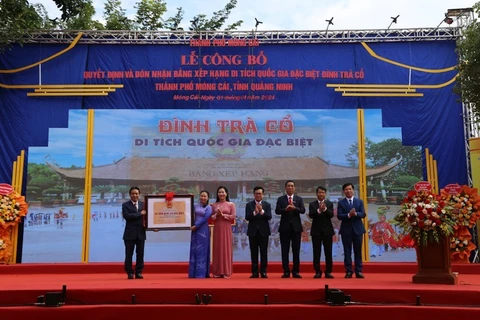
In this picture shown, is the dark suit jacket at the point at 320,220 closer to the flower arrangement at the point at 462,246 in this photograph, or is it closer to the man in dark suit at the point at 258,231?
the man in dark suit at the point at 258,231

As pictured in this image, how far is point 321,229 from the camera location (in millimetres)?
5094

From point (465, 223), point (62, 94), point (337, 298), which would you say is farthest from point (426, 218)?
point (62, 94)

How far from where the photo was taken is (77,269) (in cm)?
629

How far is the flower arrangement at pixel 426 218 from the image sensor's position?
3.99m

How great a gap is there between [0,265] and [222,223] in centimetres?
342

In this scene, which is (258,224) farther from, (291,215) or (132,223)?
(132,223)

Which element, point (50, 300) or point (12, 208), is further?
point (12, 208)

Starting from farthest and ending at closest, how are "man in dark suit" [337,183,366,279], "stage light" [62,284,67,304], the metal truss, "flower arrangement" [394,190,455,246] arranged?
the metal truss → "man in dark suit" [337,183,366,279] → "flower arrangement" [394,190,455,246] → "stage light" [62,284,67,304]

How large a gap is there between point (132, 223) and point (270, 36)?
13.5 feet

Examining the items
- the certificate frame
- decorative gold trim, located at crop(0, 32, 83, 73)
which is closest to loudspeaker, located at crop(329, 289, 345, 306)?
the certificate frame

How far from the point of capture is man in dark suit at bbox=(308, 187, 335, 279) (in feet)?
16.4

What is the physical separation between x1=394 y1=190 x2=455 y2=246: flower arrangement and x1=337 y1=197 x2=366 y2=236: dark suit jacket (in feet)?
2.56

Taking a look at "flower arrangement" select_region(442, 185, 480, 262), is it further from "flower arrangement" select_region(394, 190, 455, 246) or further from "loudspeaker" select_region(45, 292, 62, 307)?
"loudspeaker" select_region(45, 292, 62, 307)

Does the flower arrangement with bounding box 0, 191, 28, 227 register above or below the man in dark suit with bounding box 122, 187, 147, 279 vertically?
above
